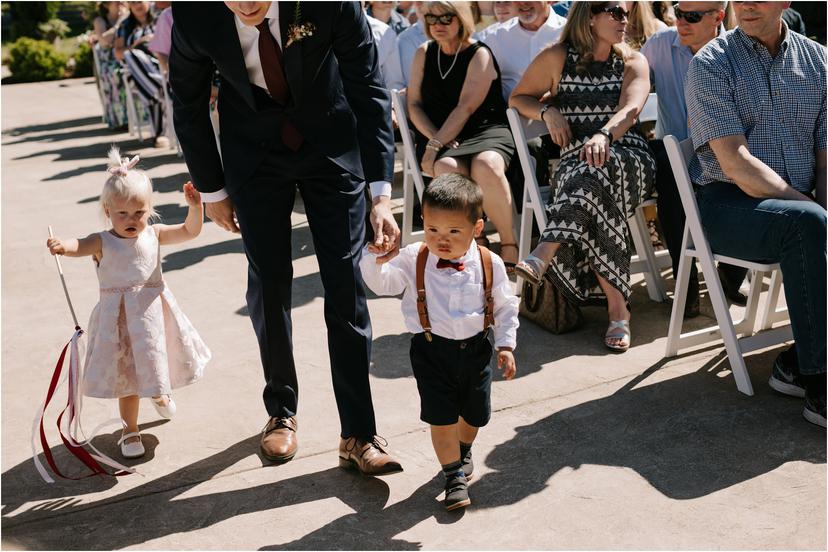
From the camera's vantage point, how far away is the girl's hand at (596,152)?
16.4 feet

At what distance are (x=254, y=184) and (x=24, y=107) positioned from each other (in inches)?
667

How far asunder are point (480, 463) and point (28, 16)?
2865 cm

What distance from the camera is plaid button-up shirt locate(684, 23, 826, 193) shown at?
4363 millimetres

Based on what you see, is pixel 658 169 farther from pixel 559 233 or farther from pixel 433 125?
pixel 433 125

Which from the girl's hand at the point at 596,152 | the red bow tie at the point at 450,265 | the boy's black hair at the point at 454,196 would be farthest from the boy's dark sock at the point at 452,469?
the girl's hand at the point at 596,152

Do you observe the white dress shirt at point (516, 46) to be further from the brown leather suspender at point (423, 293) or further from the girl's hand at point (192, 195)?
the brown leather suspender at point (423, 293)

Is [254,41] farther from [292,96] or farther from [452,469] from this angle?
[452,469]

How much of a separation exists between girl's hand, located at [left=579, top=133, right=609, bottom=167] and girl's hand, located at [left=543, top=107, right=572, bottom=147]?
8.3 inches

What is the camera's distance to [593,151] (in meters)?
5.00

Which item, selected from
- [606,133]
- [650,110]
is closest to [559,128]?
[606,133]

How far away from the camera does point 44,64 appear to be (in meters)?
24.0

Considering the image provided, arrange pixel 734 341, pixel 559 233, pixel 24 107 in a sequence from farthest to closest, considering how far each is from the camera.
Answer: pixel 24 107
pixel 559 233
pixel 734 341

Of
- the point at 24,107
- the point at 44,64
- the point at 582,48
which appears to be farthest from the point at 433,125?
the point at 44,64

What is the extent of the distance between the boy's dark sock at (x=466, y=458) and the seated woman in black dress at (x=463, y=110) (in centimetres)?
252
